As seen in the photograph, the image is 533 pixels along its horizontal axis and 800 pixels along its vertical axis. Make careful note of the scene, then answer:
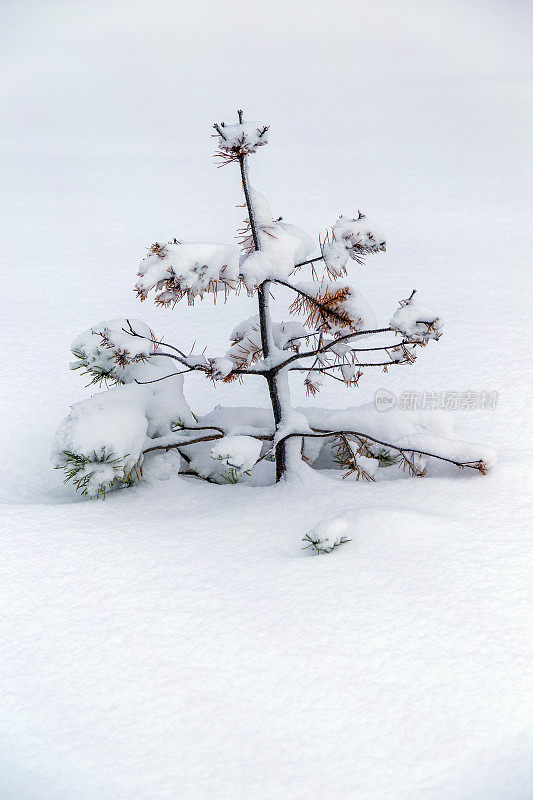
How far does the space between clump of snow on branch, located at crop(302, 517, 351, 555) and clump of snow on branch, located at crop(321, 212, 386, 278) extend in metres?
0.62

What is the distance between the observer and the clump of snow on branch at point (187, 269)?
6.66 ft

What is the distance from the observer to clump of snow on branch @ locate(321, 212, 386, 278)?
218 cm

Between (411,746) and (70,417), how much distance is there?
1.24 meters

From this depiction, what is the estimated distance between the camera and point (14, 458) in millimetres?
2822

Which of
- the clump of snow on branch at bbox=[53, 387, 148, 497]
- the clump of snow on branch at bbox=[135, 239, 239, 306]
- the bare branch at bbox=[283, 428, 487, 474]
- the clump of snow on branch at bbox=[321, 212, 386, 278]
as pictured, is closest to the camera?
the clump of snow on branch at bbox=[135, 239, 239, 306]

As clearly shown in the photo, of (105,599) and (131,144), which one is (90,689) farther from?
(131,144)

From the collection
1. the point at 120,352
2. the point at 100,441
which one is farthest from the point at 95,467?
the point at 120,352

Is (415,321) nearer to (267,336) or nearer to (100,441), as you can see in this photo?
(267,336)

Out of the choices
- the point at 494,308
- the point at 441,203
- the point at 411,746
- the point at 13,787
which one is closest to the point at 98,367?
the point at 13,787

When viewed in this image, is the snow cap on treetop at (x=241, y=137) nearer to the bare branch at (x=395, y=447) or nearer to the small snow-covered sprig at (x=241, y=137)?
the small snow-covered sprig at (x=241, y=137)

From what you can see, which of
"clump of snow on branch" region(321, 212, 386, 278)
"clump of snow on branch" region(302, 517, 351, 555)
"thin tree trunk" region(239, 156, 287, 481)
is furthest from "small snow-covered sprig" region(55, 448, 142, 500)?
"clump of snow on branch" region(321, 212, 386, 278)

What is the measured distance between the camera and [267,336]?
2389mm

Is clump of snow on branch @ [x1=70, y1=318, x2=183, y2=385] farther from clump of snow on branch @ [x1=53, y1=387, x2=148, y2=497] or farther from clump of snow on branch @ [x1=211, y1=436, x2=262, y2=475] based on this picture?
clump of snow on branch @ [x1=211, y1=436, x2=262, y2=475]

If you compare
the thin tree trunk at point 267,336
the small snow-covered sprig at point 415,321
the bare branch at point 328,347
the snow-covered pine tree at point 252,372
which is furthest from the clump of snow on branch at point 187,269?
the small snow-covered sprig at point 415,321
